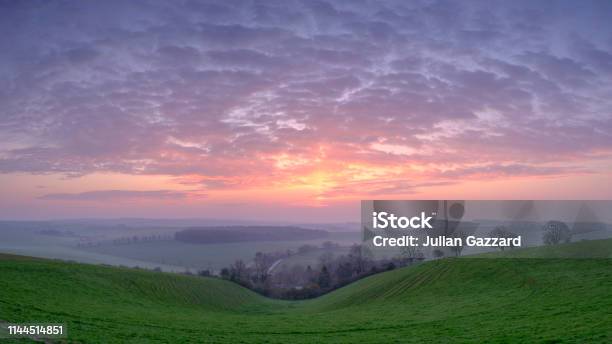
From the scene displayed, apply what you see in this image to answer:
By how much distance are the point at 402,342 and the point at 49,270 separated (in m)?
44.7

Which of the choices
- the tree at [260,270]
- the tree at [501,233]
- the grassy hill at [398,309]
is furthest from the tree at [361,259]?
the grassy hill at [398,309]

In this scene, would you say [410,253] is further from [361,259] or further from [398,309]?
[398,309]

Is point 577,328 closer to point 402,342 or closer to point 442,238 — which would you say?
point 402,342

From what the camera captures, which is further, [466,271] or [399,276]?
[399,276]

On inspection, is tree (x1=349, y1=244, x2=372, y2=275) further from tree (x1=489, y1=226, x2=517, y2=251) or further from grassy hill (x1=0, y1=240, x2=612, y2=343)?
grassy hill (x1=0, y1=240, x2=612, y2=343)

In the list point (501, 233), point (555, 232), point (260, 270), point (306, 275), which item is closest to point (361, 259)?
point (306, 275)

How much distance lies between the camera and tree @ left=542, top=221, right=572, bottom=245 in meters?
97.9

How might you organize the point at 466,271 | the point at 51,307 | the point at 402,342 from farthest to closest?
1. the point at 466,271
2. the point at 51,307
3. the point at 402,342

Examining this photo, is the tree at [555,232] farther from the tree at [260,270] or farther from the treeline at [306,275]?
the tree at [260,270]

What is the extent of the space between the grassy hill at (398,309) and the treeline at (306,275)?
52665 millimetres

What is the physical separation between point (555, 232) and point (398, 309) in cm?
7770

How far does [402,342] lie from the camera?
24.5m

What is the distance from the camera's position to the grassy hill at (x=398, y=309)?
24797 mm

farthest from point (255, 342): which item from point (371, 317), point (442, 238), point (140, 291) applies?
point (442, 238)
